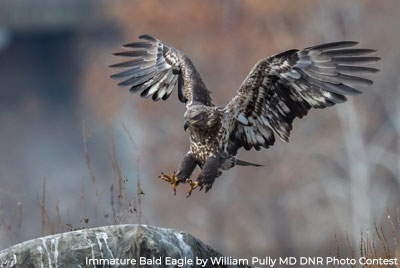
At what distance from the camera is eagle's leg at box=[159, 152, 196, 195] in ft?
28.3

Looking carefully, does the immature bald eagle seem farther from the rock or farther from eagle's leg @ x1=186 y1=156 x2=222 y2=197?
the rock

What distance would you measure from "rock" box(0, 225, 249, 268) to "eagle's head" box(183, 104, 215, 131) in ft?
4.72

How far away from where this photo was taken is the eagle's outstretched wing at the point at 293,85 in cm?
888

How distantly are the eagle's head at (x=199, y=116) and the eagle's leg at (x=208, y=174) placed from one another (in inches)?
12.9

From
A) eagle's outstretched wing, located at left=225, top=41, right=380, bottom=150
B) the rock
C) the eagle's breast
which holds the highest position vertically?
eagle's outstretched wing, located at left=225, top=41, right=380, bottom=150

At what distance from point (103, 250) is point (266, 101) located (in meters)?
2.45

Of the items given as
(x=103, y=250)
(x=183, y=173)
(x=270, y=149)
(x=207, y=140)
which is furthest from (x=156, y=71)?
(x=270, y=149)

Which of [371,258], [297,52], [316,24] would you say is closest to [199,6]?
[316,24]

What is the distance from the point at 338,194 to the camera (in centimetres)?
A: 2467

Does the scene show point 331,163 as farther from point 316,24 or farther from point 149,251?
point 149,251

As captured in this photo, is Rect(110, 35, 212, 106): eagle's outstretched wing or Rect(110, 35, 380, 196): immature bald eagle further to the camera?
Rect(110, 35, 212, 106): eagle's outstretched wing

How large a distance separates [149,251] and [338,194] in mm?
17494

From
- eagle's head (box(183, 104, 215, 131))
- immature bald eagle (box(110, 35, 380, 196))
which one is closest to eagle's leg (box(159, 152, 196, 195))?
immature bald eagle (box(110, 35, 380, 196))

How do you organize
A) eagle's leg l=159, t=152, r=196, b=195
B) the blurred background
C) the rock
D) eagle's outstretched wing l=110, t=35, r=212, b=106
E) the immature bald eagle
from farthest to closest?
the blurred background → eagle's outstretched wing l=110, t=35, r=212, b=106 → the immature bald eagle → eagle's leg l=159, t=152, r=196, b=195 → the rock
